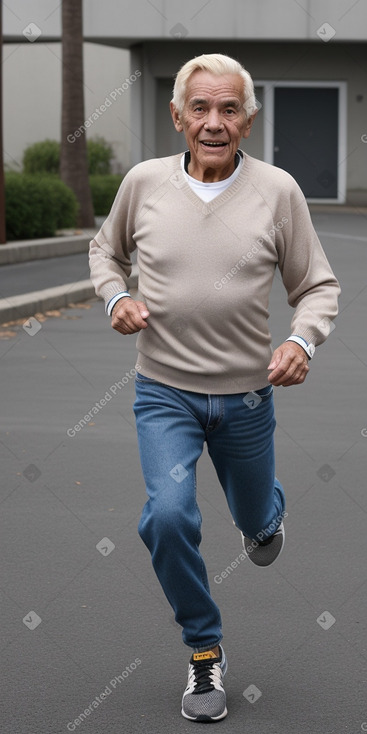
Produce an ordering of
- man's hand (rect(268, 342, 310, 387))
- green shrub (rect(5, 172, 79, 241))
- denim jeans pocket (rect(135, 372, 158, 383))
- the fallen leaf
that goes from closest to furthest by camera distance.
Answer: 1. man's hand (rect(268, 342, 310, 387))
2. denim jeans pocket (rect(135, 372, 158, 383))
3. the fallen leaf
4. green shrub (rect(5, 172, 79, 241))

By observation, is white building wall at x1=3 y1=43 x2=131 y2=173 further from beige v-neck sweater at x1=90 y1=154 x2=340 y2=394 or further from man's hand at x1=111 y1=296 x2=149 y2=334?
man's hand at x1=111 y1=296 x2=149 y2=334

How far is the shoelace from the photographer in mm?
3889

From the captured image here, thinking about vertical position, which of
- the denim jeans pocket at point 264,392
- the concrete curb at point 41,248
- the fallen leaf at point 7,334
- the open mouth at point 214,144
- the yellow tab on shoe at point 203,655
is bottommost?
the concrete curb at point 41,248

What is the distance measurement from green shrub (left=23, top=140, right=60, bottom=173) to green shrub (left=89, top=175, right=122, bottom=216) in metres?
6.36

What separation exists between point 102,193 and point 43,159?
767cm

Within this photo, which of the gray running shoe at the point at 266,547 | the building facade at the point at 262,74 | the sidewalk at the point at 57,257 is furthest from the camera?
the building facade at the point at 262,74

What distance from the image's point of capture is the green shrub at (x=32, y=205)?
20.5 metres

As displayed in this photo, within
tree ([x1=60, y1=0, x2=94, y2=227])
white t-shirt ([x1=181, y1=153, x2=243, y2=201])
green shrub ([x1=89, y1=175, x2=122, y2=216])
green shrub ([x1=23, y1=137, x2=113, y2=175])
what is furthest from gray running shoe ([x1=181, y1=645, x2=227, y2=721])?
Result: green shrub ([x1=23, y1=137, x2=113, y2=175])

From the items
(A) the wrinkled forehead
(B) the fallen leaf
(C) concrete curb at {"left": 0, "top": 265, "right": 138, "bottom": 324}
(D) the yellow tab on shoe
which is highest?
(A) the wrinkled forehead

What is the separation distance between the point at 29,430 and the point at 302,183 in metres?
29.2

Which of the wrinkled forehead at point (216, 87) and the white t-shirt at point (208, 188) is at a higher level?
the wrinkled forehead at point (216, 87)

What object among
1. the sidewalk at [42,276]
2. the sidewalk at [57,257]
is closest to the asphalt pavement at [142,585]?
the sidewalk at [57,257]

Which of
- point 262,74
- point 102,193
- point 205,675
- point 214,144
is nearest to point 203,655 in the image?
point 205,675

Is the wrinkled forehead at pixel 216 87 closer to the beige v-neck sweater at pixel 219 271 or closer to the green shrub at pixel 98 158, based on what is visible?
the beige v-neck sweater at pixel 219 271
